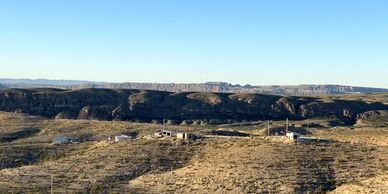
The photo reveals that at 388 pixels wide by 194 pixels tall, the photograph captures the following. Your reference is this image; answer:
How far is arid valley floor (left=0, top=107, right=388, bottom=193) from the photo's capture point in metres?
43.6

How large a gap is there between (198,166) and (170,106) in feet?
304

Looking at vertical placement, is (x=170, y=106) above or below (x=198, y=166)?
above

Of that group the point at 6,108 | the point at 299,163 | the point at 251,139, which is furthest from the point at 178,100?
the point at 299,163

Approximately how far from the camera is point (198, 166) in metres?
51.2

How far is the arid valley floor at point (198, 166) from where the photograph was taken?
143ft

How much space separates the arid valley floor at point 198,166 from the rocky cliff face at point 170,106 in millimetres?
63572

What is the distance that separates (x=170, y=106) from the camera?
144m

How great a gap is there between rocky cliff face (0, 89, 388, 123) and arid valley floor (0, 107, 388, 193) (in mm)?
63572

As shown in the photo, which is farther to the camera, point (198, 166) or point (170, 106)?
point (170, 106)

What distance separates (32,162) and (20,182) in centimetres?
1361

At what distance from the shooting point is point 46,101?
139375mm

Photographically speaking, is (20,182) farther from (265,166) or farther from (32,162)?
(265,166)

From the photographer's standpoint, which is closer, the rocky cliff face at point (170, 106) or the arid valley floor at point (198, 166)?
the arid valley floor at point (198, 166)

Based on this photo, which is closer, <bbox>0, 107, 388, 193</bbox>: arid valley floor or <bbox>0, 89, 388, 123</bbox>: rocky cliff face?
<bbox>0, 107, 388, 193</bbox>: arid valley floor
